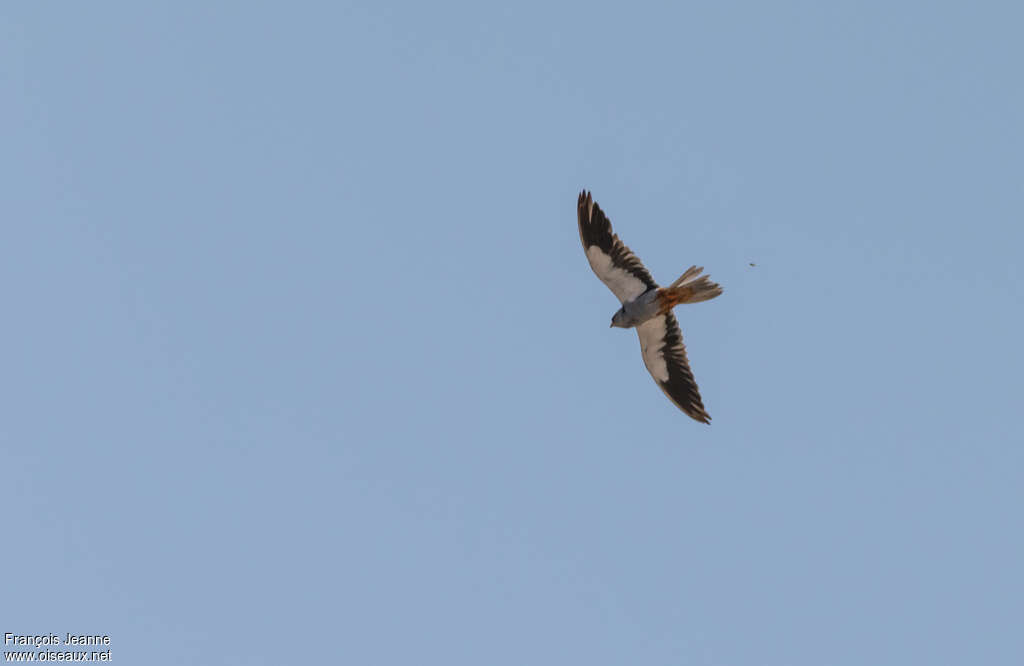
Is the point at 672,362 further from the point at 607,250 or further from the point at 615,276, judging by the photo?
the point at 607,250

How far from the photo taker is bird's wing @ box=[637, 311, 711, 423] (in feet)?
61.5

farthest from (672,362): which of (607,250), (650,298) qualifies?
(607,250)

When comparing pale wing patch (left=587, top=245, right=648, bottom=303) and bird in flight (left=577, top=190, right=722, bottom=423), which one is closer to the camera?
bird in flight (left=577, top=190, right=722, bottom=423)

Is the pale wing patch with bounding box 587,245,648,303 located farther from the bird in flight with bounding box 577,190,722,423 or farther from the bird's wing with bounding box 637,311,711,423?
the bird's wing with bounding box 637,311,711,423

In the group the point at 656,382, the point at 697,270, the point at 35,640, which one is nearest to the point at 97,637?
the point at 35,640

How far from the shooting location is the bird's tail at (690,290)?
1689 cm

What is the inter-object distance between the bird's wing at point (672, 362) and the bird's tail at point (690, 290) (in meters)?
1.17

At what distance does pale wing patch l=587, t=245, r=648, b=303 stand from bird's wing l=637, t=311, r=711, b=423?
72cm

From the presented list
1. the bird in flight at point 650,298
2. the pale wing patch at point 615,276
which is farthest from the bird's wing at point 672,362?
the pale wing patch at point 615,276

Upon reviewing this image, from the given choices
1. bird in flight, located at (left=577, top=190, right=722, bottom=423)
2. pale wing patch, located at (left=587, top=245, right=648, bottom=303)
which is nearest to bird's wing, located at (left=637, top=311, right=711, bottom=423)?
bird in flight, located at (left=577, top=190, right=722, bottom=423)

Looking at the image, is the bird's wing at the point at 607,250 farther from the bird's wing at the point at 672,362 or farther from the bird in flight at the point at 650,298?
the bird's wing at the point at 672,362

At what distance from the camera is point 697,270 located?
16.8 m

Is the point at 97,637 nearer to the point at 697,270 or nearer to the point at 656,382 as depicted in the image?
the point at 656,382

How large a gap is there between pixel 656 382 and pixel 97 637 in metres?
11.9
